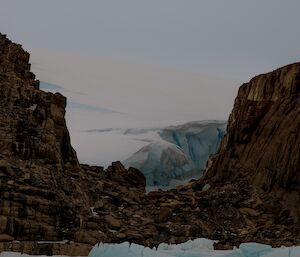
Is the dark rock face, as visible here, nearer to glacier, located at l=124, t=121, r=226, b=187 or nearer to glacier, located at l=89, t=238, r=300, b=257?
glacier, located at l=89, t=238, r=300, b=257

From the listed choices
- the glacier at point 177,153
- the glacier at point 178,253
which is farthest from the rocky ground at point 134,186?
the glacier at point 177,153

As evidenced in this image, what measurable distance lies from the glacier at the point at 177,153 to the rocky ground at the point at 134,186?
11.0 metres

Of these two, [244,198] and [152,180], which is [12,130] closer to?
[244,198]

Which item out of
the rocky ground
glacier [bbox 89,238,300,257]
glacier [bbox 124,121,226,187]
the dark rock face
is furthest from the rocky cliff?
glacier [bbox 124,121,226,187]

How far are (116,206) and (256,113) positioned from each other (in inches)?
353

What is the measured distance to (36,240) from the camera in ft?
49.0

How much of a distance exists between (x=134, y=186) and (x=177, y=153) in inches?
535

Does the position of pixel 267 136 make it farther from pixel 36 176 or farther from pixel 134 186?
pixel 36 176

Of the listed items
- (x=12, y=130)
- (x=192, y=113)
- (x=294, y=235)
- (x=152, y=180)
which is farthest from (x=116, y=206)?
(x=192, y=113)

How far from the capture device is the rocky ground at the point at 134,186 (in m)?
15.7

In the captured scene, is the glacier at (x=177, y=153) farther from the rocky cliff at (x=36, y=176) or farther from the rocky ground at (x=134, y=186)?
the rocky cliff at (x=36, y=176)

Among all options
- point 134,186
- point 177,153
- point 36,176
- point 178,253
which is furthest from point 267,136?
point 177,153

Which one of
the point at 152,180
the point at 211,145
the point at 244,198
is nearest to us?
the point at 244,198

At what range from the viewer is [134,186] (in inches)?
1090
